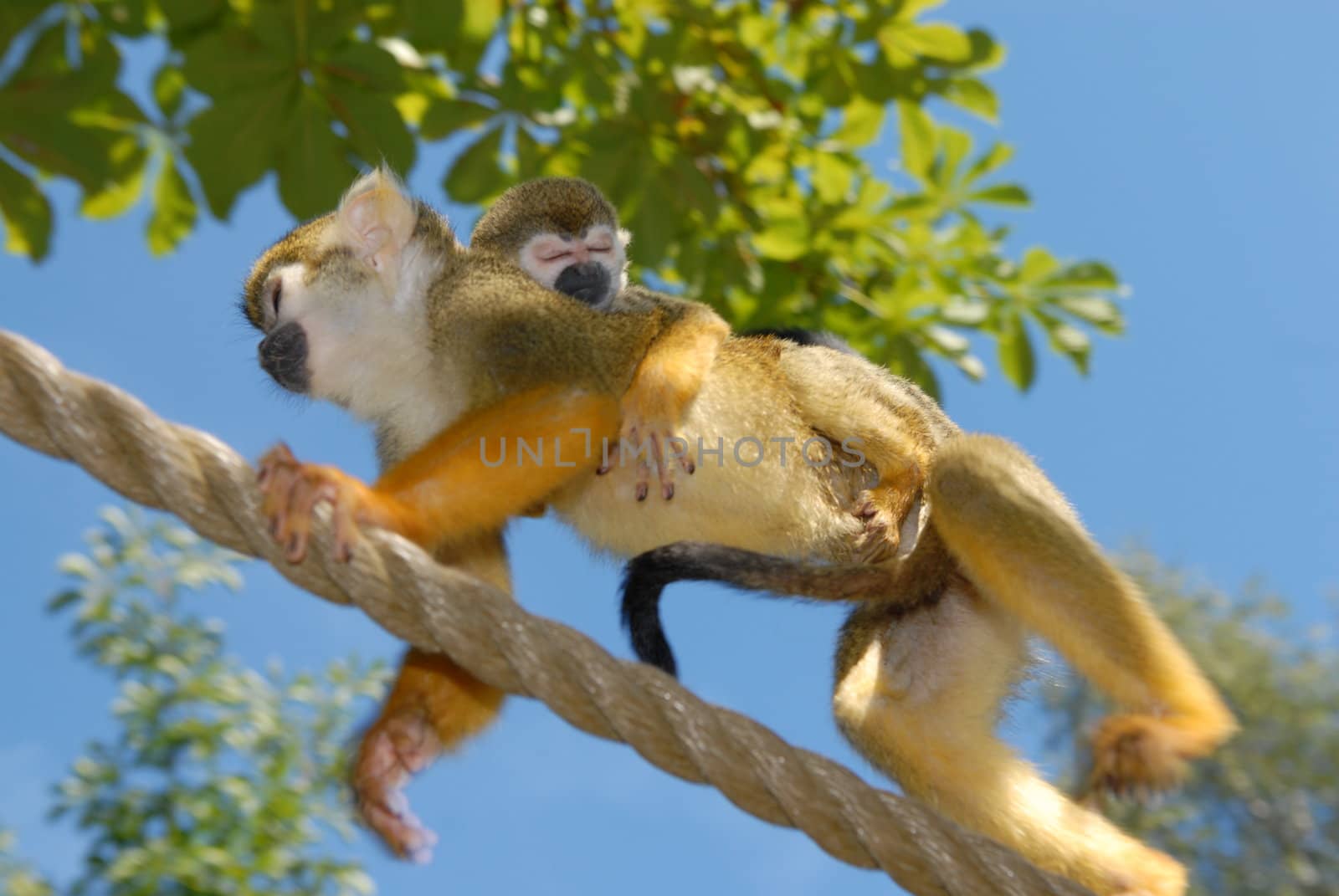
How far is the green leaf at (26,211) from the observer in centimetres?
381

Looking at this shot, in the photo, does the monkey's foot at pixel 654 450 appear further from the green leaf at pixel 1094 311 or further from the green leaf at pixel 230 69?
the green leaf at pixel 1094 311

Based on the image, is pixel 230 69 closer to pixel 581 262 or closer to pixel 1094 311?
pixel 581 262

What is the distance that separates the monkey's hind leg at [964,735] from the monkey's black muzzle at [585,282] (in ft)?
3.98

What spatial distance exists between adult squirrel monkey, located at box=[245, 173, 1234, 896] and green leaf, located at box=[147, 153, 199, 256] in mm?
1366

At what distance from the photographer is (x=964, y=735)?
113 inches

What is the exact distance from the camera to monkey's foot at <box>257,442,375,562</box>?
202 centimetres

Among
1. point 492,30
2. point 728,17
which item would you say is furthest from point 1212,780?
point 492,30

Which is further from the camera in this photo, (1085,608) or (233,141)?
(233,141)

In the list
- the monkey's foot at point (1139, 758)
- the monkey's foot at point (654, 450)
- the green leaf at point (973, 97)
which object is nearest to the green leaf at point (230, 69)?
the monkey's foot at point (654, 450)

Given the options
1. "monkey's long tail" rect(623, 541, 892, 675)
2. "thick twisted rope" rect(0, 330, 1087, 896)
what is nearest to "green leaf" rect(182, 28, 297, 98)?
"thick twisted rope" rect(0, 330, 1087, 896)

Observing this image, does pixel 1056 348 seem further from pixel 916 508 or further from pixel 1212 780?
pixel 1212 780

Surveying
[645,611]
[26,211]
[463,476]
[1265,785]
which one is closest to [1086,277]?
[645,611]

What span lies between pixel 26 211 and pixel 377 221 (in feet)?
4.97

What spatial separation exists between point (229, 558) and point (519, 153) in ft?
11.3
